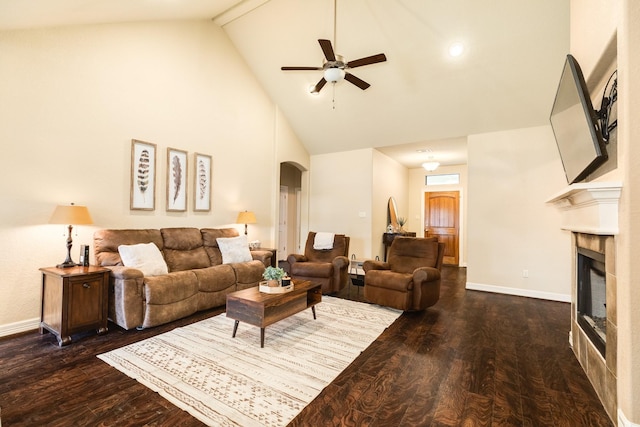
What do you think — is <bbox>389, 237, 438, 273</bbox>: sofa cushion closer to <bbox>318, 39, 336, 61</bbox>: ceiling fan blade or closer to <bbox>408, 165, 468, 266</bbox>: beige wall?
<bbox>318, 39, 336, 61</bbox>: ceiling fan blade

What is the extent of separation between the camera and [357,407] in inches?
70.5

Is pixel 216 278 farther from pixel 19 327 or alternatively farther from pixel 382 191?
pixel 382 191

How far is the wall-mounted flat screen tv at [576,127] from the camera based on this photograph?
1844mm

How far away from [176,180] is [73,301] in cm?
206

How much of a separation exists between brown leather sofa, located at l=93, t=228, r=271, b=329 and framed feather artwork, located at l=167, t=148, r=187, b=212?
0.42 m

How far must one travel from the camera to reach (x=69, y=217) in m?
2.86

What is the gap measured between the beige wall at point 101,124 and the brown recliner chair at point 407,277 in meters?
2.72

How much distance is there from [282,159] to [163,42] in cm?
276

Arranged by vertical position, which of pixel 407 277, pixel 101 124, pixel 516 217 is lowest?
pixel 407 277

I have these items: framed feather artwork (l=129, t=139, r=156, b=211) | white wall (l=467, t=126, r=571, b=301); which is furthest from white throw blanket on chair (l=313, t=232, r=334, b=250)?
framed feather artwork (l=129, t=139, r=156, b=211)

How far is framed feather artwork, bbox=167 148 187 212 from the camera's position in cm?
417

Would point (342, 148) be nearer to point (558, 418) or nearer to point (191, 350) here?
point (191, 350)

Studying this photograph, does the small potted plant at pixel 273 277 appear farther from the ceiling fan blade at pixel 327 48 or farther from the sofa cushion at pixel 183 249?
the ceiling fan blade at pixel 327 48

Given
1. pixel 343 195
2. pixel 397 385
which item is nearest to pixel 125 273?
pixel 397 385
